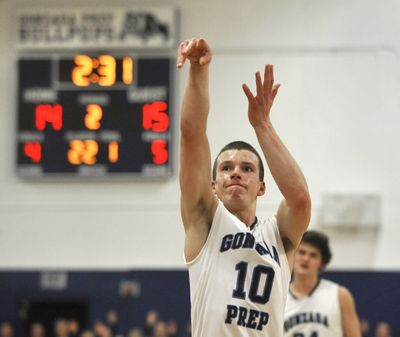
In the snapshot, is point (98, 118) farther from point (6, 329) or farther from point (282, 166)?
point (282, 166)

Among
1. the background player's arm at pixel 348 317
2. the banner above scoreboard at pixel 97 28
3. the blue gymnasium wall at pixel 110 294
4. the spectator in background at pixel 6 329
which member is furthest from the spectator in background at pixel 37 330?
the background player's arm at pixel 348 317

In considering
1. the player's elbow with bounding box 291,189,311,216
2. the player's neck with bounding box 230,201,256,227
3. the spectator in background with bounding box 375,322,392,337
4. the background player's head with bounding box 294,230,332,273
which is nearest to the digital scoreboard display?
the spectator in background with bounding box 375,322,392,337

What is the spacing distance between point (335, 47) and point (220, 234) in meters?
8.07

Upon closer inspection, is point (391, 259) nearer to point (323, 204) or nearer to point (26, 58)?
point (323, 204)

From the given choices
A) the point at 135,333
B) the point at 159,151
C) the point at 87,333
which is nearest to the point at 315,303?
the point at 159,151

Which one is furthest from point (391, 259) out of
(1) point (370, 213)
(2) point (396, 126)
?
(2) point (396, 126)

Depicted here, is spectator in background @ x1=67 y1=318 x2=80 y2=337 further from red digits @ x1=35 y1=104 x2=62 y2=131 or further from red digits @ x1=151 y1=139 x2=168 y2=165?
red digits @ x1=35 y1=104 x2=62 y2=131

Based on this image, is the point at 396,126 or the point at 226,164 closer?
the point at 226,164

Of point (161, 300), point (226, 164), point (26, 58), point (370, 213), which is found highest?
point (26, 58)

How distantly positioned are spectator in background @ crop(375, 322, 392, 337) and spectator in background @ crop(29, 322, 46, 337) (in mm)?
4247

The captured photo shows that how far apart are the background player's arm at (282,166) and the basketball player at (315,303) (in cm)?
238

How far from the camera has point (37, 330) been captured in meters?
11.7

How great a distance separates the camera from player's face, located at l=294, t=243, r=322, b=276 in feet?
21.5

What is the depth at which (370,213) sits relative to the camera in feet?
37.1
